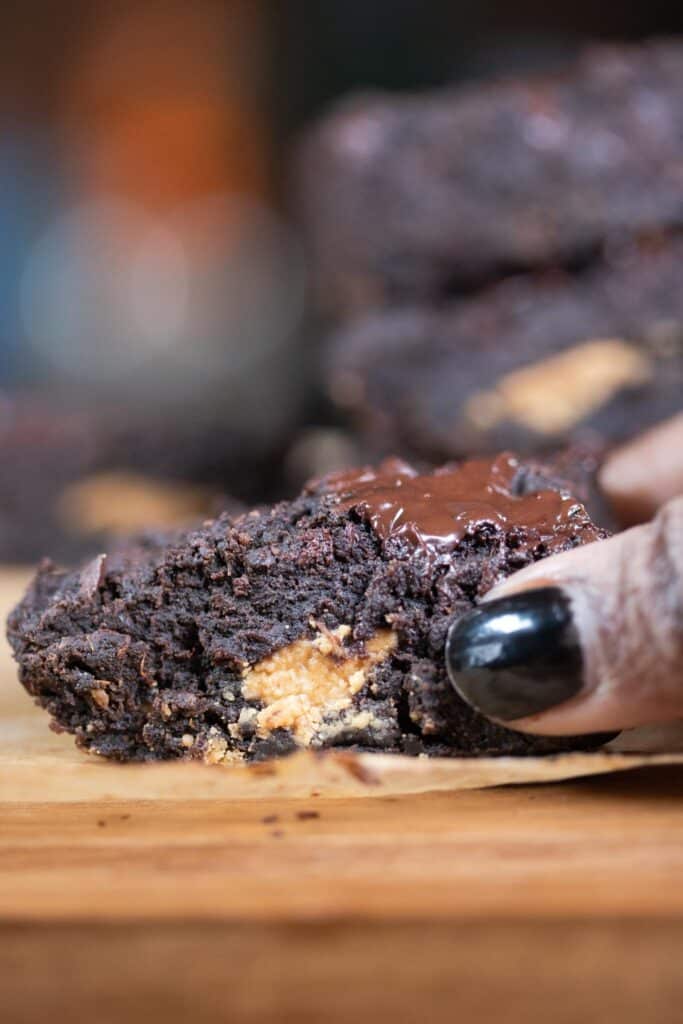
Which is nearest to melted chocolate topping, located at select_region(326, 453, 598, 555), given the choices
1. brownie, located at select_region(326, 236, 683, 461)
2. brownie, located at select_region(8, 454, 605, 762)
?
brownie, located at select_region(8, 454, 605, 762)

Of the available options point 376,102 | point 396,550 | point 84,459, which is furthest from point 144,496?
point 396,550

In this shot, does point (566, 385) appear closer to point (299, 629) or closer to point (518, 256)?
point (518, 256)

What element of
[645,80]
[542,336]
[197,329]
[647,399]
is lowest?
[647,399]

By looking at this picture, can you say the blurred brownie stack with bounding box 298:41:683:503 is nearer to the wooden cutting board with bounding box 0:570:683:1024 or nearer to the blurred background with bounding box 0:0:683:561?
the blurred background with bounding box 0:0:683:561

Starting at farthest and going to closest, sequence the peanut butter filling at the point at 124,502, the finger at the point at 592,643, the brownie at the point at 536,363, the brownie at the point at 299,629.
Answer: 1. the peanut butter filling at the point at 124,502
2. the brownie at the point at 536,363
3. the brownie at the point at 299,629
4. the finger at the point at 592,643

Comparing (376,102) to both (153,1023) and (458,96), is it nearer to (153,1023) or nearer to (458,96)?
(458,96)

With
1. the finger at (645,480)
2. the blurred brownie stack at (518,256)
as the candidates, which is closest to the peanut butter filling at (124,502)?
the blurred brownie stack at (518,256)

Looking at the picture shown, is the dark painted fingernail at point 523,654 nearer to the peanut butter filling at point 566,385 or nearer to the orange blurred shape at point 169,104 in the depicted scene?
the peanut butter filling at point 566,385

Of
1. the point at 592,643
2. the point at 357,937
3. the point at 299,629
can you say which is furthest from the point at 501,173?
the point at 357,937
